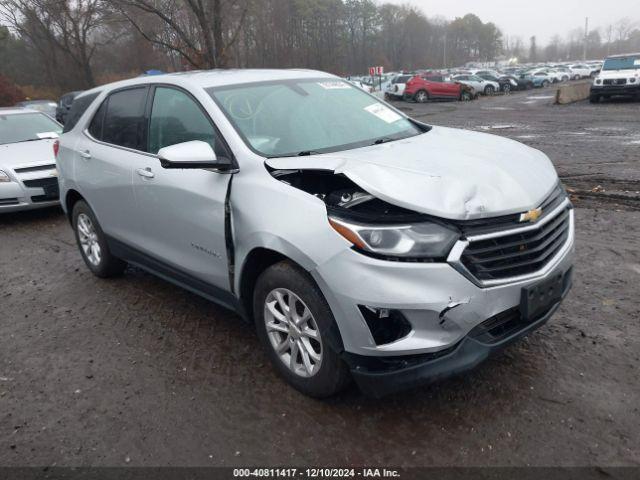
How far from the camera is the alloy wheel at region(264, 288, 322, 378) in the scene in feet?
9.55

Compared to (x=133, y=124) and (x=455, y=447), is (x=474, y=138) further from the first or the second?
(x=133, y=124)

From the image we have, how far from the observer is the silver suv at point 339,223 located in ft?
8.29

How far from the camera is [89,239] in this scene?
5.12 metres

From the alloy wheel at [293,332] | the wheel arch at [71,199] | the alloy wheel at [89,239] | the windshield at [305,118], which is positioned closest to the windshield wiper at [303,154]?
the windshield at [305,118]

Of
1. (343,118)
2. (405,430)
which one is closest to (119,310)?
(343,118)

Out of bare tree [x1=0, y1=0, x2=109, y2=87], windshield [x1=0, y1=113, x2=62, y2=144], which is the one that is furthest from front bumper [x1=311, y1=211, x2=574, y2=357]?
bare tree [x1=0, y1=0, x2=109, y2=87]

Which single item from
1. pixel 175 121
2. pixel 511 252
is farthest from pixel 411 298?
pixel 175 121

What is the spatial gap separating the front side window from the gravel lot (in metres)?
1.39

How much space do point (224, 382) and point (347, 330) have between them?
1.10 meters

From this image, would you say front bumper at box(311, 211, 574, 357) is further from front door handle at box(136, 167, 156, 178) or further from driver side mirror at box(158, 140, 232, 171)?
front door handle at box(136, 167, 156, 178)

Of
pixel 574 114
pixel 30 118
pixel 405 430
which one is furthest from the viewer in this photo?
pixel 574 114

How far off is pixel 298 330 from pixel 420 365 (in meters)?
0.73

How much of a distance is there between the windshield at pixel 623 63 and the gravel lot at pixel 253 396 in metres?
22.1

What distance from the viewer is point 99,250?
4984mm
